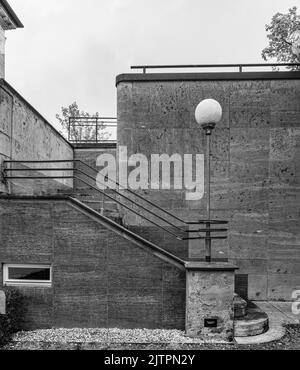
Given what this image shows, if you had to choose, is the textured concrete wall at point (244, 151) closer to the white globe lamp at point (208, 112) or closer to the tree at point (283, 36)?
the white globe lamp at point (208, 112)

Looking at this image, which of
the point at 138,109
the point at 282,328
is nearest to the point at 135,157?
the point at 138,109

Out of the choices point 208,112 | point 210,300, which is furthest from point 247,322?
point 208,112

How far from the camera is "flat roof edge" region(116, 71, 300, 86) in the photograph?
7254mm

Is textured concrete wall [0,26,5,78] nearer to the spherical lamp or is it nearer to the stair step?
the spherical lamp

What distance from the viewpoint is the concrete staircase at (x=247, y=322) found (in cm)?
479

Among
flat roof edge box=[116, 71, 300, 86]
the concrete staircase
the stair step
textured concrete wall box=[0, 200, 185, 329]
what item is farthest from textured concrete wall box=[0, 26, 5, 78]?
the stair step

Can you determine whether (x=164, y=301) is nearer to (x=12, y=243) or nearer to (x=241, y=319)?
(x=241, y=319)

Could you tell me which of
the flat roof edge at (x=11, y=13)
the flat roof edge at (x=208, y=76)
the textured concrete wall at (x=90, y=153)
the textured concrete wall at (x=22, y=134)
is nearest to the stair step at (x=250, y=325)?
the textured concrete wall at (x=22, y=134)

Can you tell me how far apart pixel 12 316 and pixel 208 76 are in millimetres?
A: 6641

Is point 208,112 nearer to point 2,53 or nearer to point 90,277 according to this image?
point 90,277

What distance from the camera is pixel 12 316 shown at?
4859 mm

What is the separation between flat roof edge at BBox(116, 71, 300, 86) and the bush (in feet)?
17.5
